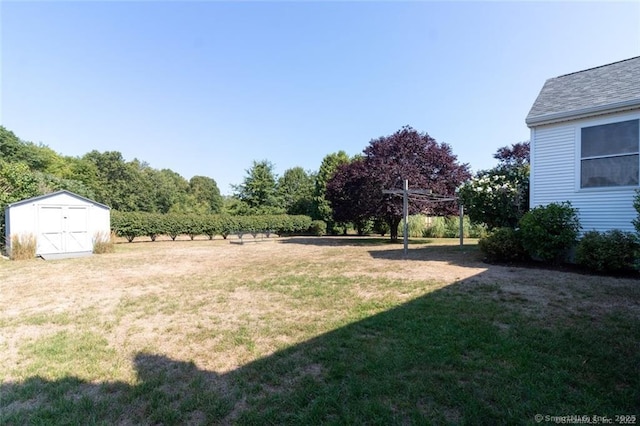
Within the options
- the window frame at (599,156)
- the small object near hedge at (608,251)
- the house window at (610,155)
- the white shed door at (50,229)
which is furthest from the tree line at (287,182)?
the small object near hedge at (608,251)

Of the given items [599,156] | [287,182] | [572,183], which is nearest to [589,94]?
[599,156]

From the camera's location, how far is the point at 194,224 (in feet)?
68.8

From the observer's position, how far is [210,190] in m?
57.2

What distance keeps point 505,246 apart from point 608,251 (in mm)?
2064

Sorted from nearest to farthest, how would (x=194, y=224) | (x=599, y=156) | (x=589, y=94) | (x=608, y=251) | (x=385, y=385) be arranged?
(x=385, y=385) < (x=608, y=251) < (x=599, y=156) < (x=589, y=94) < (x=194, y=224)

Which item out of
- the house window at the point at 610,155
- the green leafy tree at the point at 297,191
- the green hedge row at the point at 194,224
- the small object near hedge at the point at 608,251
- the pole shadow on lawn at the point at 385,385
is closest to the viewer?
the pole shadow on lawn at the point at 385,385

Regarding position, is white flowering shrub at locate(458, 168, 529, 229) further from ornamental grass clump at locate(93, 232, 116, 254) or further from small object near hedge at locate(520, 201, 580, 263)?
ornamental grass clump at locate(93, 232, 116, 254)

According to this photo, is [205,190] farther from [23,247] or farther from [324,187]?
[23,247]

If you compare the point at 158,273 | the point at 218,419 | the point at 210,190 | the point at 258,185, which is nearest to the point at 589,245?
the point at 218,419

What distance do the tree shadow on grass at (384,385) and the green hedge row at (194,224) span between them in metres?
16.3

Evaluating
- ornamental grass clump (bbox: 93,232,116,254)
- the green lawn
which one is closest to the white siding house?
Result: the green lawn

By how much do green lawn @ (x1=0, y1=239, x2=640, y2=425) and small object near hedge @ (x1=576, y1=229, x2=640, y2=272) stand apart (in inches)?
24.2

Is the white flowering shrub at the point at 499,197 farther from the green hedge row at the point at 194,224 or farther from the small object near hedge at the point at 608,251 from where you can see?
the green hedge row at the point at 194,224

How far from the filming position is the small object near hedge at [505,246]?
812 centimetres
